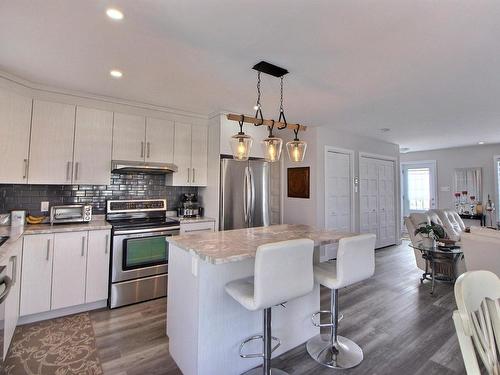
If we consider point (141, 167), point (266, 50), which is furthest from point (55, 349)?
point (266, 50)

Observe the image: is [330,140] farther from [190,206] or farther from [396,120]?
[190,206]

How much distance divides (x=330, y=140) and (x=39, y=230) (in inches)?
176

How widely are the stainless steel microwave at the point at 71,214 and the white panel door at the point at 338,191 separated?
3.71m

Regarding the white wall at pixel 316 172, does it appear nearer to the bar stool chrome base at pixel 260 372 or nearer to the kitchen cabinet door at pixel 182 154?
the kitchen cabinet door at pixel 182 154

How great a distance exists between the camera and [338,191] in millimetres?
4961

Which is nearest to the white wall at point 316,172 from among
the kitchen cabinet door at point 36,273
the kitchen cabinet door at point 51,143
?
the kitchen cabinet door at point 51,143

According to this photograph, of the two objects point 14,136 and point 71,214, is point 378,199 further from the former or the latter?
point 14,136

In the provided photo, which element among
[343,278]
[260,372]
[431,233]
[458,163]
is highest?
[458,163]

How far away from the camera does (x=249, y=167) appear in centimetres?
400

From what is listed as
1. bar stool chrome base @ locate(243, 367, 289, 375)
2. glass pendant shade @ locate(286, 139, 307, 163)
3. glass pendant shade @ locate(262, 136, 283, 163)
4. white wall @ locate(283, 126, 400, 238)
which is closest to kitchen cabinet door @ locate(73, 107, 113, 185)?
glass pendant shade @ locate(262, 136, 283, 163)

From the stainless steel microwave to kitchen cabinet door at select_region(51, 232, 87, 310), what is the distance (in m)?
0.37

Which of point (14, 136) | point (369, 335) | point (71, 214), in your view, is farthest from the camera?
point (71, 214)

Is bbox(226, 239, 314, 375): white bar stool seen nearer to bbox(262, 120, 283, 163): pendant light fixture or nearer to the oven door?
bbox(262, 120, 283, 163): pendant light fixture

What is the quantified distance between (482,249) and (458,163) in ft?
17.7
